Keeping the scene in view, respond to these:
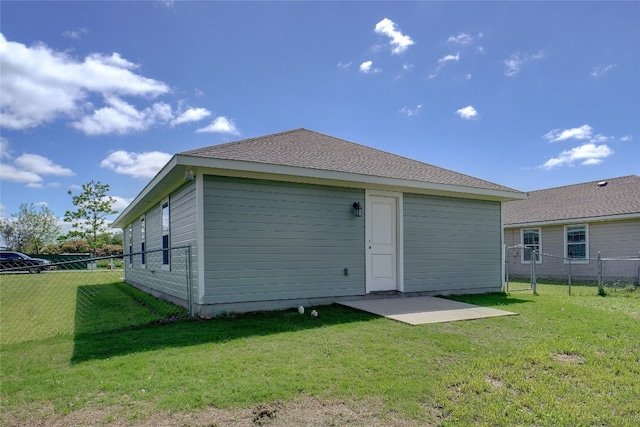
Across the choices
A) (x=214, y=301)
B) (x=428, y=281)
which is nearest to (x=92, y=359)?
(x=214, y=301)

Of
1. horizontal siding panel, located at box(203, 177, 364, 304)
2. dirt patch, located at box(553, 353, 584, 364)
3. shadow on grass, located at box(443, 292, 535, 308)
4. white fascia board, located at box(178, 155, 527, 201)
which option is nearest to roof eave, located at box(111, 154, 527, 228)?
white fascia board, located at box(178, 155, 527, 201)

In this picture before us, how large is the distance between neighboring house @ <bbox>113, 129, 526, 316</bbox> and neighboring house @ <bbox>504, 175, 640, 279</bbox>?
5.34m

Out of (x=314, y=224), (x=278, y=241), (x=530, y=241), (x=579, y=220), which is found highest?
(x=579, y=220)

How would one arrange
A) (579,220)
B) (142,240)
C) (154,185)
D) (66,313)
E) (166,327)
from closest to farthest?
1. (166,327)
2. (66,313)
3. (154,185)
4. (142,240)
5. (579,220)

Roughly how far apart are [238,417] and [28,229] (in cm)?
4293

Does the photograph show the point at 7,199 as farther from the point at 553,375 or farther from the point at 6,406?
the point at 553,375

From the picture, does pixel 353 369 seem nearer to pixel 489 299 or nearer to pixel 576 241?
pixel 489 299

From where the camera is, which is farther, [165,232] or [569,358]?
[165,232]

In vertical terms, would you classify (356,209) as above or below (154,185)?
below

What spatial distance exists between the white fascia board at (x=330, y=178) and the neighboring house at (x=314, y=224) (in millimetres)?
21

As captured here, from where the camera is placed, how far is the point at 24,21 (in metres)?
8.76

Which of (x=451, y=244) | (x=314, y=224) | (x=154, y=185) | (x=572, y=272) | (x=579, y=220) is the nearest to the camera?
(x=314, y=224)

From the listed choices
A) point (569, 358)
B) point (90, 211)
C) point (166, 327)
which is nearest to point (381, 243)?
point (569, 358)

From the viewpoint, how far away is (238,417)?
2760 millimetres
